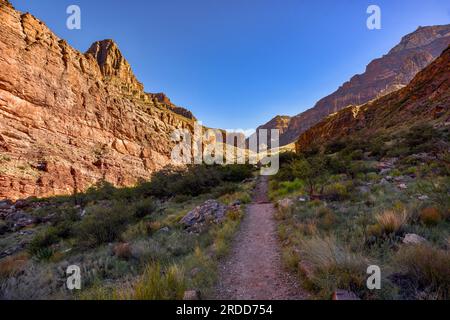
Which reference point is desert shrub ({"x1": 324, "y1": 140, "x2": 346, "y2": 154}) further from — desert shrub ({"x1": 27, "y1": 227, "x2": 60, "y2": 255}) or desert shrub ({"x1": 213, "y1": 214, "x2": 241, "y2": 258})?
desert shrub ({"x1": 27, "y1": 227, "x2": 60, "y2": 255})

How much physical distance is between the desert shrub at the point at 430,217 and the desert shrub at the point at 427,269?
226 centimetres

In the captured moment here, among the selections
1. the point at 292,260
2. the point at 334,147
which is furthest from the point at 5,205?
the point at 334,147

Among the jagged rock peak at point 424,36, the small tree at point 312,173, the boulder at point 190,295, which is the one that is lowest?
the boulder at point 190,295

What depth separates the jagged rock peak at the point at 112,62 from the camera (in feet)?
214

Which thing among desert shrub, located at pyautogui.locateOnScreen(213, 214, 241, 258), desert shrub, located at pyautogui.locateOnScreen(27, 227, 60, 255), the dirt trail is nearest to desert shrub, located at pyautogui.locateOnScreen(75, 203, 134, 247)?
desert shrub, located at pyautogui.locateOnScreen(27, 227, 60, 255)

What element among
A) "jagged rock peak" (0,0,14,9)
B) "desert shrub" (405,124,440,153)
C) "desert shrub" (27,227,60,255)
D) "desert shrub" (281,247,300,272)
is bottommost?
"desert shrub" (27,227,60,255)

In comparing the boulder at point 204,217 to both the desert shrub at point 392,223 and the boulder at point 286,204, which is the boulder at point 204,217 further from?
the desert shrub at point 392,223

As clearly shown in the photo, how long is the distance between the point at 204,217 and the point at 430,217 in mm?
6727

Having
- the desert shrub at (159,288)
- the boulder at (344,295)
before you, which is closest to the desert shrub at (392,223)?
the boulder at (344,295)

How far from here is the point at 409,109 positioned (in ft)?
103

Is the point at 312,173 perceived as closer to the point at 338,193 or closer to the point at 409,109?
the point at 338,193

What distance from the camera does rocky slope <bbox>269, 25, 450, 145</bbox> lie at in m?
135

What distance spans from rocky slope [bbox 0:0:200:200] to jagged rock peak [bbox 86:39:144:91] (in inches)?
751
